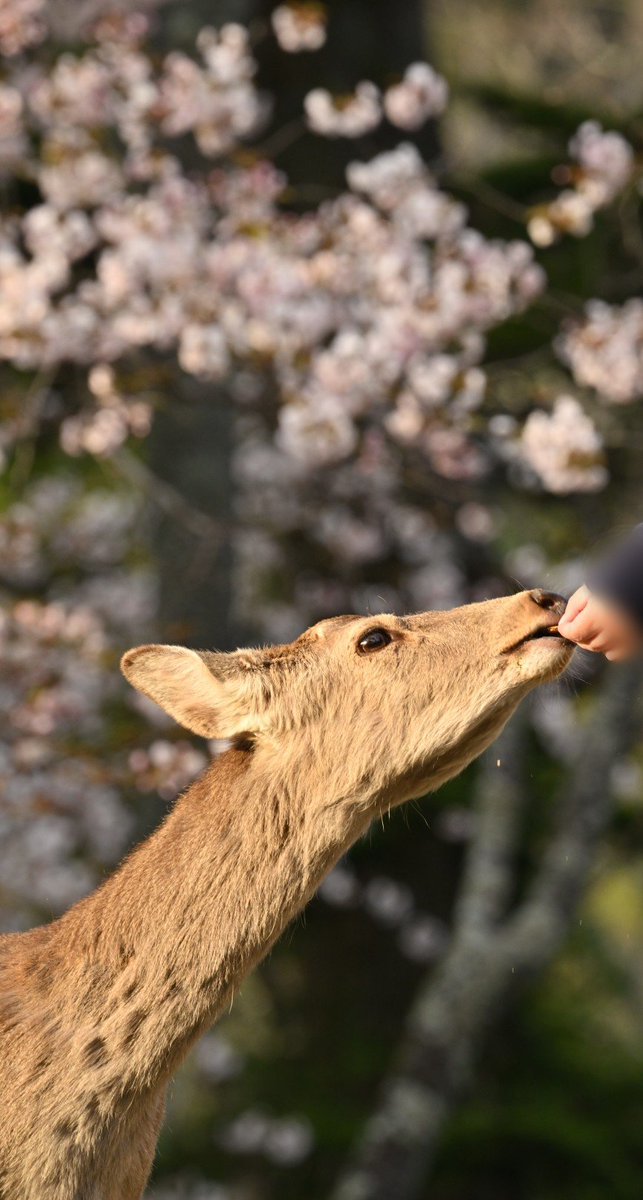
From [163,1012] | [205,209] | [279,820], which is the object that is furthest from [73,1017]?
[205,209]

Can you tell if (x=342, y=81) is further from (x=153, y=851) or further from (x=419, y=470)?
(x=153, y=851)

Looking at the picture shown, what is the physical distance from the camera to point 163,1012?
159 inches

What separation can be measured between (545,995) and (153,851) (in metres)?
9.75

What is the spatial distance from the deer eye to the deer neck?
0.42m

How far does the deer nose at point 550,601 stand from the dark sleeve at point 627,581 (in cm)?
19

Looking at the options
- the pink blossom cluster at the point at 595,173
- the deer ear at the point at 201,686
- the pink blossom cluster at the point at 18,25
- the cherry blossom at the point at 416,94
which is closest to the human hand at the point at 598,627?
the deer ear at the point at 201,686

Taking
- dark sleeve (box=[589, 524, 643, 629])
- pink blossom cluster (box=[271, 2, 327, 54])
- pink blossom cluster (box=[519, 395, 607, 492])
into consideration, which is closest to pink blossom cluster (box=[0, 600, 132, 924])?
pink blossom cluster (box=[519, 395, 607, 492])

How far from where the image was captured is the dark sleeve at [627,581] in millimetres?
3871

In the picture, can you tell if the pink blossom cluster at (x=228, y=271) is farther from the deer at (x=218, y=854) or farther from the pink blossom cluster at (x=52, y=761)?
the deer at (x=218, y=854)

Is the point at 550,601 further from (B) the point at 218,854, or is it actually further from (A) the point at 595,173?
(A) the point at 595,173

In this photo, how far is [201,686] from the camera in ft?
14.1

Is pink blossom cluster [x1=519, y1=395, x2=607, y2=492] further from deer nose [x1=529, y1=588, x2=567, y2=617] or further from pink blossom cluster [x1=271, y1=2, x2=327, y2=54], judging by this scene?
deer nose [x1=529, y1=588, x2=567, y2=617]

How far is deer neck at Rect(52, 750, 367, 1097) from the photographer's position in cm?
405

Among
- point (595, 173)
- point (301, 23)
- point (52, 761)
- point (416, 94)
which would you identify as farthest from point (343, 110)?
point (52, 761)
